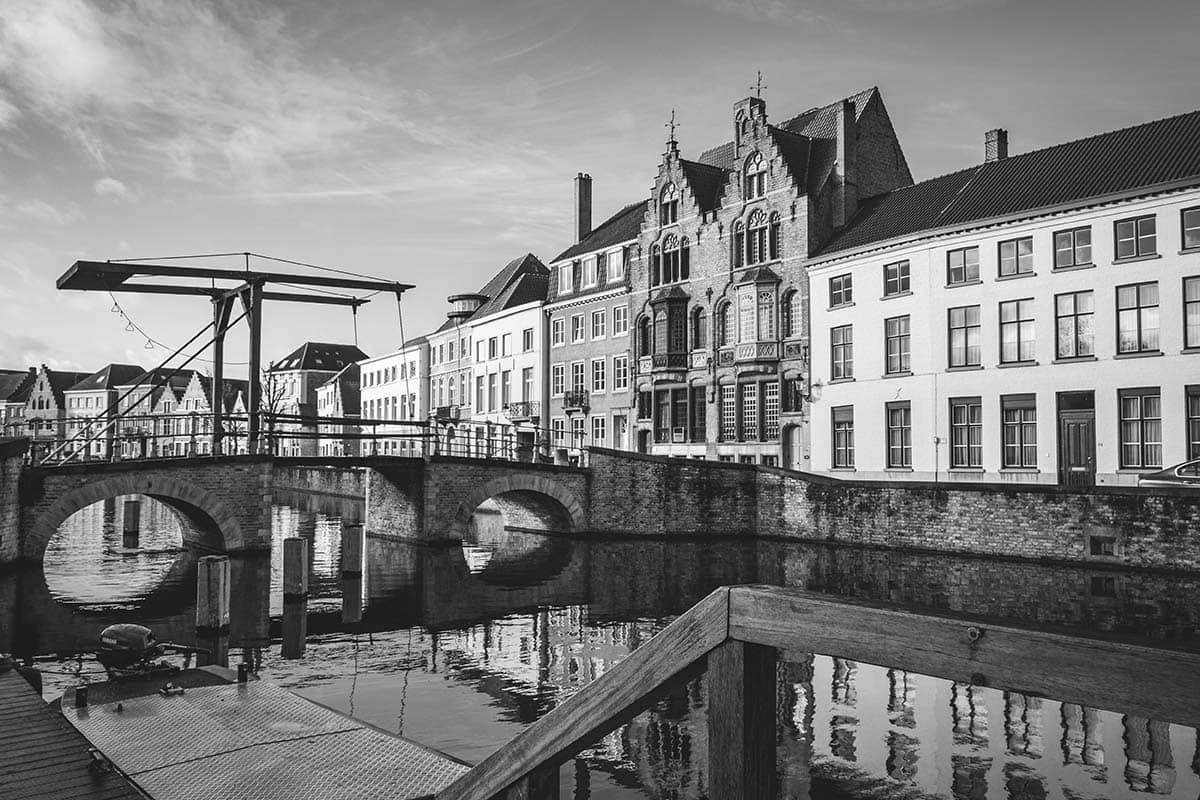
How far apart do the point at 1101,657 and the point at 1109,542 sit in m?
24.4

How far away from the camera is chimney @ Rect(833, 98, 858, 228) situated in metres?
35.8

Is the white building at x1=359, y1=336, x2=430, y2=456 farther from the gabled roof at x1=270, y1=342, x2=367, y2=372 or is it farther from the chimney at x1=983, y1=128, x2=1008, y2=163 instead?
the chimney at x1=983, y1=128, x2=1008, y2=163

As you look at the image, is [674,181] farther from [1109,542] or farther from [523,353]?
[1109,542]

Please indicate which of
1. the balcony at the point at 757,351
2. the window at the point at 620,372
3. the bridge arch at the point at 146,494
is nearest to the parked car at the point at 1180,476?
the balcony at the point at 757,351

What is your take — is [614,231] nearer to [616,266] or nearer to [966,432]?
[616,266]

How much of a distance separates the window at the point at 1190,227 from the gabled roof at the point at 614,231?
2223 cm

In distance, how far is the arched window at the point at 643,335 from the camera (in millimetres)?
40969

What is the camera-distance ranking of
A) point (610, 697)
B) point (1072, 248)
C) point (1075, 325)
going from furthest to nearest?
point (1072, 248) → point (1075, 325) → point (610, 697)

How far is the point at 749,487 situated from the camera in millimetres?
32406

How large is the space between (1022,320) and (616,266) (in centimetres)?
1977

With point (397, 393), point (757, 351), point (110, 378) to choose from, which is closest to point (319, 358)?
point (397, 393)

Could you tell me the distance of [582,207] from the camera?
4919 centimetres

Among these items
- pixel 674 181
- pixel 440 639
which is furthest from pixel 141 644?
pixel 674 181

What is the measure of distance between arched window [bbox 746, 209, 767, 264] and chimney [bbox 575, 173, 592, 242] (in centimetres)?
1370
